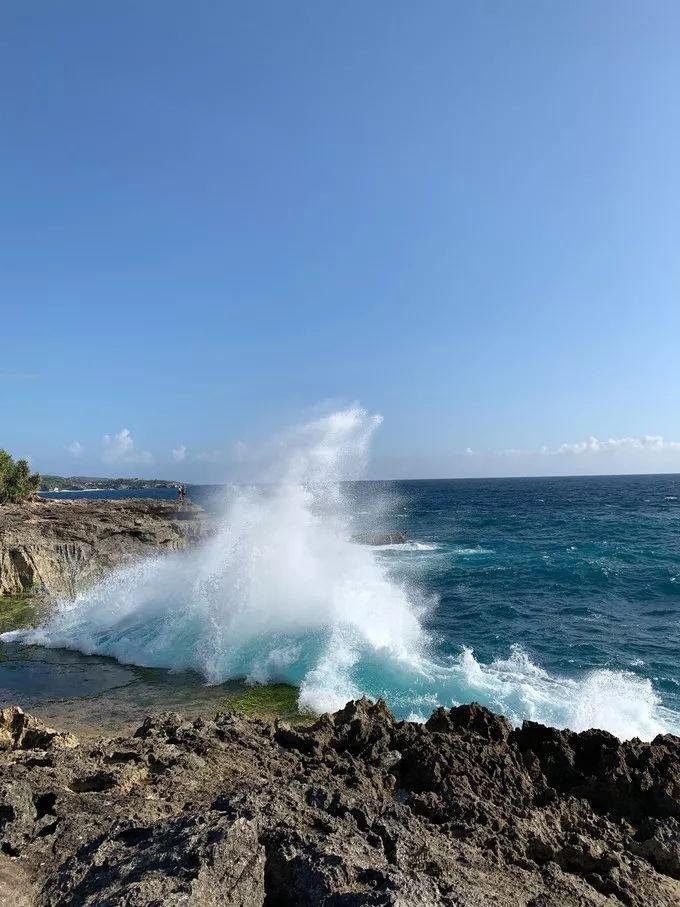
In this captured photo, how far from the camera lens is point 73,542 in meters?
26.8

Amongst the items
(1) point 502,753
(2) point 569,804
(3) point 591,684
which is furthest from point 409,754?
(3) point 591,684

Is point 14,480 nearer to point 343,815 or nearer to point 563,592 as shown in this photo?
point 563,592

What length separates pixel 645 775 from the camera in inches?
260

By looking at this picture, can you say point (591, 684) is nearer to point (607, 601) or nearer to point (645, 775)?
point (645, 775)

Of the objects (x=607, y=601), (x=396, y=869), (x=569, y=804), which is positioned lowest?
(x=607, y=601)

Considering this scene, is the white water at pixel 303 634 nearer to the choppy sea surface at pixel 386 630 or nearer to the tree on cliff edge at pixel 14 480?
the choppy sea surface at pixel 386 630

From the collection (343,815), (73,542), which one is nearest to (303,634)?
(343,815)

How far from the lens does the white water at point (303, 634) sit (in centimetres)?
1230

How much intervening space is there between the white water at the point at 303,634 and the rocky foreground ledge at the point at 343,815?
14.7 ft

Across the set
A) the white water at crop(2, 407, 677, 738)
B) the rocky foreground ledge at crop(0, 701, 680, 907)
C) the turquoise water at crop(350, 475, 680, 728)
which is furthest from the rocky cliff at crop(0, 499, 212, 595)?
the rocky foreground ledge at crop(0, 701, 680, 907)

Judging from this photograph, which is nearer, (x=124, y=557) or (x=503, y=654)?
(x=503, y=654)

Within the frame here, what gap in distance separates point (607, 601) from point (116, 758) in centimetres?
2015

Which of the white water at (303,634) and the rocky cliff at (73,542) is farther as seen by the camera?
the rocky cliff at (73,542)

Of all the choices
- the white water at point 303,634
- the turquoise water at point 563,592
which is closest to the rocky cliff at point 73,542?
the white water at point 303,634
